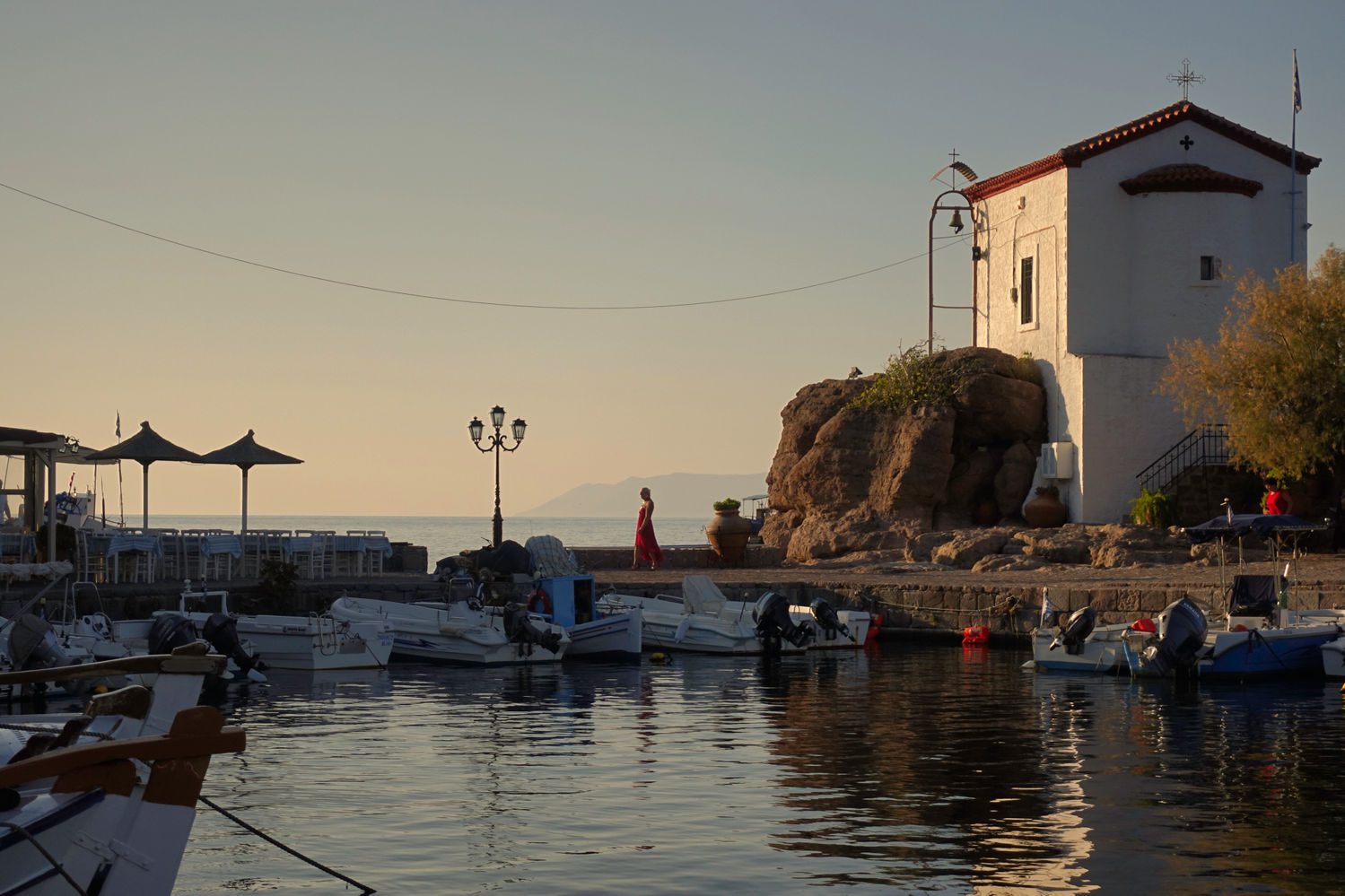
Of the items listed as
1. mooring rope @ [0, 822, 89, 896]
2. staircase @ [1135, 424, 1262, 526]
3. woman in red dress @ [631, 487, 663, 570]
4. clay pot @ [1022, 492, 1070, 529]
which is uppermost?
staircase @ [1135, 424, 1262, 526]

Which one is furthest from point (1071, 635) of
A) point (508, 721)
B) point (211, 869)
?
point (211, 869)

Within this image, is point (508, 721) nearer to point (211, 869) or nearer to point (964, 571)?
point (211, 869)

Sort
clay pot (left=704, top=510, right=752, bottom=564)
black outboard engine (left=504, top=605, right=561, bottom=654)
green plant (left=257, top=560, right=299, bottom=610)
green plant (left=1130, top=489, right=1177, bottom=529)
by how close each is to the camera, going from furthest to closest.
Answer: clay pot (left=704, top=510, right=752, bottom=564), green plant (left=1130, top=489, right=1177, bottom=529), green plant (left=257, top=560, right=299, bottom=610), black outboard engine (left=504, top=605, right=561, bottom=654)

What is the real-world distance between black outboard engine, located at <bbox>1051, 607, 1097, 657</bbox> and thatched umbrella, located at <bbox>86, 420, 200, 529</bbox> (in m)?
17.4

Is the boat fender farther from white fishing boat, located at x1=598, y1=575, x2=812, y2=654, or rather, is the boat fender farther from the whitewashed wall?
the whitewashed wall

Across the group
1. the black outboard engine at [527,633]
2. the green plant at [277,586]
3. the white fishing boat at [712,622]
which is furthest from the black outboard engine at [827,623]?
the green plant at [277,586]

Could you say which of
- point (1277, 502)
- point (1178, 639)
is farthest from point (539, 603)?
point (1277, 502)

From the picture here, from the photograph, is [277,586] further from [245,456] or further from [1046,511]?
[1046,511]

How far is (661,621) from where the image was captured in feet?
97.5

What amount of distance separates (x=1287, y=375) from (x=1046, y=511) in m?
7.03

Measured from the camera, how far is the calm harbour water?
10.9 meters

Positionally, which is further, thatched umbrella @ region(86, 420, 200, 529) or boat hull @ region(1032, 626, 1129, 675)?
thatched umbrella @ region(86, 420, 200, 529)

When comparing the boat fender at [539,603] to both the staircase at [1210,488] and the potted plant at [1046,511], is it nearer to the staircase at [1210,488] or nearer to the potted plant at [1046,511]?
the potted plant at [1046,511]

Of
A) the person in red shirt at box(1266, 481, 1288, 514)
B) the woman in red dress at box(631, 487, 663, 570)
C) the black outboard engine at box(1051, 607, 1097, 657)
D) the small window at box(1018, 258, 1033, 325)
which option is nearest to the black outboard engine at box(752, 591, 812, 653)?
the black outboard engine at box(1051, 607, 1097, 657)
